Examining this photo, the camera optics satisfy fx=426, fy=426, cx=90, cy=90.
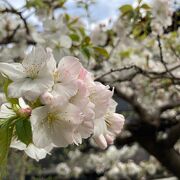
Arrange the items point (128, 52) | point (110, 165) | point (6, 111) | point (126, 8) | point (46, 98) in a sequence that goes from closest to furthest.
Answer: point (46, 98)
point (6, 111)
point (126, 8)
point (128, 52)
point (110, 165)

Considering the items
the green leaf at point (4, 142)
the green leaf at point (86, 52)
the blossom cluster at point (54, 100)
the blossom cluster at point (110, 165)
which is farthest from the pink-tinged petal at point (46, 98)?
the blossom cluster at point (110, 165)

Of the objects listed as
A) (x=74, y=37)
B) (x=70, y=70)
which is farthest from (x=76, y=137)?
(x=74, y=37)

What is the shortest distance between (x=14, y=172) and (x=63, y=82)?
356 cm

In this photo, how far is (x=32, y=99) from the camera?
0.81m

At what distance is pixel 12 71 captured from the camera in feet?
Result: 2.88

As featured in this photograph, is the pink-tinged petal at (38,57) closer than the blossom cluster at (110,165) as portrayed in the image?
Yes

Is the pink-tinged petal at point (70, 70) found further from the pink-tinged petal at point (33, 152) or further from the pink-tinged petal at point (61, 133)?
the pink-tinged petal at point (33, 152)

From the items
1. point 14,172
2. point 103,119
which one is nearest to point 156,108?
point 14,172

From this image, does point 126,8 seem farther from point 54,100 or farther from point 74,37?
point 54,100

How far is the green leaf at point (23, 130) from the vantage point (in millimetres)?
829

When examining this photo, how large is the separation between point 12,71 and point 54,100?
5.2 inches

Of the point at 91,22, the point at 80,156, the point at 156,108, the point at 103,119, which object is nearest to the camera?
the point at 103,119

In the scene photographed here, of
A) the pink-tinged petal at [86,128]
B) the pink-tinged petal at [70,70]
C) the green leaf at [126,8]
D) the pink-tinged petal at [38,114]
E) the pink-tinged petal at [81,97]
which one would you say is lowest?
the green leaf at [126,8]

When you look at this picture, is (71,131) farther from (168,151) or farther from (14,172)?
(14,172)
